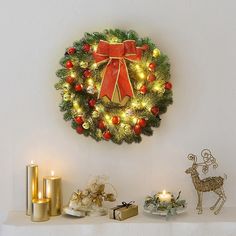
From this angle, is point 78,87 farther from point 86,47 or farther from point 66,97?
point 86,47

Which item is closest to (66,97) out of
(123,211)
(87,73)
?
(87,73)

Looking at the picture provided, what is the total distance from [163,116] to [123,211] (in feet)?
1.70

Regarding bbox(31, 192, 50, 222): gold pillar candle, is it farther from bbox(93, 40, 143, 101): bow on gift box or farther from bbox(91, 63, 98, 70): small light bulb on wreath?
bbox(91, 63, 98, 70): small light bulb on wreath

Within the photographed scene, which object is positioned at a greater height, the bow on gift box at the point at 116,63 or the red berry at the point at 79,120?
the bow on gift box at the point at 116,63

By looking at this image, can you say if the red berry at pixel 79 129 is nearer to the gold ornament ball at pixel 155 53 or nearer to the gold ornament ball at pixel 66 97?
the gold ornament ball at pixel 66 97

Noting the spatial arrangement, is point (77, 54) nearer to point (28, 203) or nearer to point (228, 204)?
Result: point (28, 203)

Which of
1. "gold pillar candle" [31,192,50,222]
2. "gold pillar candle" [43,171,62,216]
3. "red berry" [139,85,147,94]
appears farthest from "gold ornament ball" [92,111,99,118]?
"gold pillar candle" [31,192,50,222]

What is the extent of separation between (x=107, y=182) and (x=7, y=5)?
101 centimetres

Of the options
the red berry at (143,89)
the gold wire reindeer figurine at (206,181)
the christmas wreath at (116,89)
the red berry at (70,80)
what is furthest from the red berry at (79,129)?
the gold wire reindeer figurine at (206,181)

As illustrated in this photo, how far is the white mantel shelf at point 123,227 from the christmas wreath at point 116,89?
0.41 meters

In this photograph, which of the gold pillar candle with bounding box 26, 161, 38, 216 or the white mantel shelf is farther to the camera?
the gold pillar candle with bounding box 26, 161, 38, 216

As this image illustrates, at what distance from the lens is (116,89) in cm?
197

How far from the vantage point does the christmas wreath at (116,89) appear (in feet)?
6.54

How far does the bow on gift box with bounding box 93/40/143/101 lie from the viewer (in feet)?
6.39
